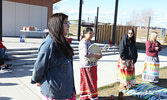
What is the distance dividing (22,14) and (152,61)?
1186 cm

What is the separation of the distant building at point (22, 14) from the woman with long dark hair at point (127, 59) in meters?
11.4

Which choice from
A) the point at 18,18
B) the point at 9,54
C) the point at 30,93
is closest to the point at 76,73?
the point at 30,93

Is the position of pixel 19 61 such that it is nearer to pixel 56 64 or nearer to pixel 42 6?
pixel 56 64

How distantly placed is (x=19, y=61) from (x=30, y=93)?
332 cm

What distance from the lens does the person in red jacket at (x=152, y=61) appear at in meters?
5.23

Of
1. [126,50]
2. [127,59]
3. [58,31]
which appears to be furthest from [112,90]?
[58,31]

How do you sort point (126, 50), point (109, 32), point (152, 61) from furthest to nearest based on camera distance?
1. point (109, 32)
2. point (152, 61)
3. point (126, 50)

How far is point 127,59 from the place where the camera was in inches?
176

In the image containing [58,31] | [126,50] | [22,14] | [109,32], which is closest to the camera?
[58,31]

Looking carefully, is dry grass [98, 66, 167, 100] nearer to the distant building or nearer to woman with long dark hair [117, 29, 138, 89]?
woman with long dark hair [117, 29, 138, 89]

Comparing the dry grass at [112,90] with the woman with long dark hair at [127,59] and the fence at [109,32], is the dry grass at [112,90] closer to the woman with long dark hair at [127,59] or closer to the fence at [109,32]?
the woman with long dark hair at [127,59]

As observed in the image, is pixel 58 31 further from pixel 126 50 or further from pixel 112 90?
pixel 112 90

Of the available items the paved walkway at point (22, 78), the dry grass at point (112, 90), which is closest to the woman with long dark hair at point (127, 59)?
the dry grass at point (112, 90)

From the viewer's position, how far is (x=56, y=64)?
6.13 feet
